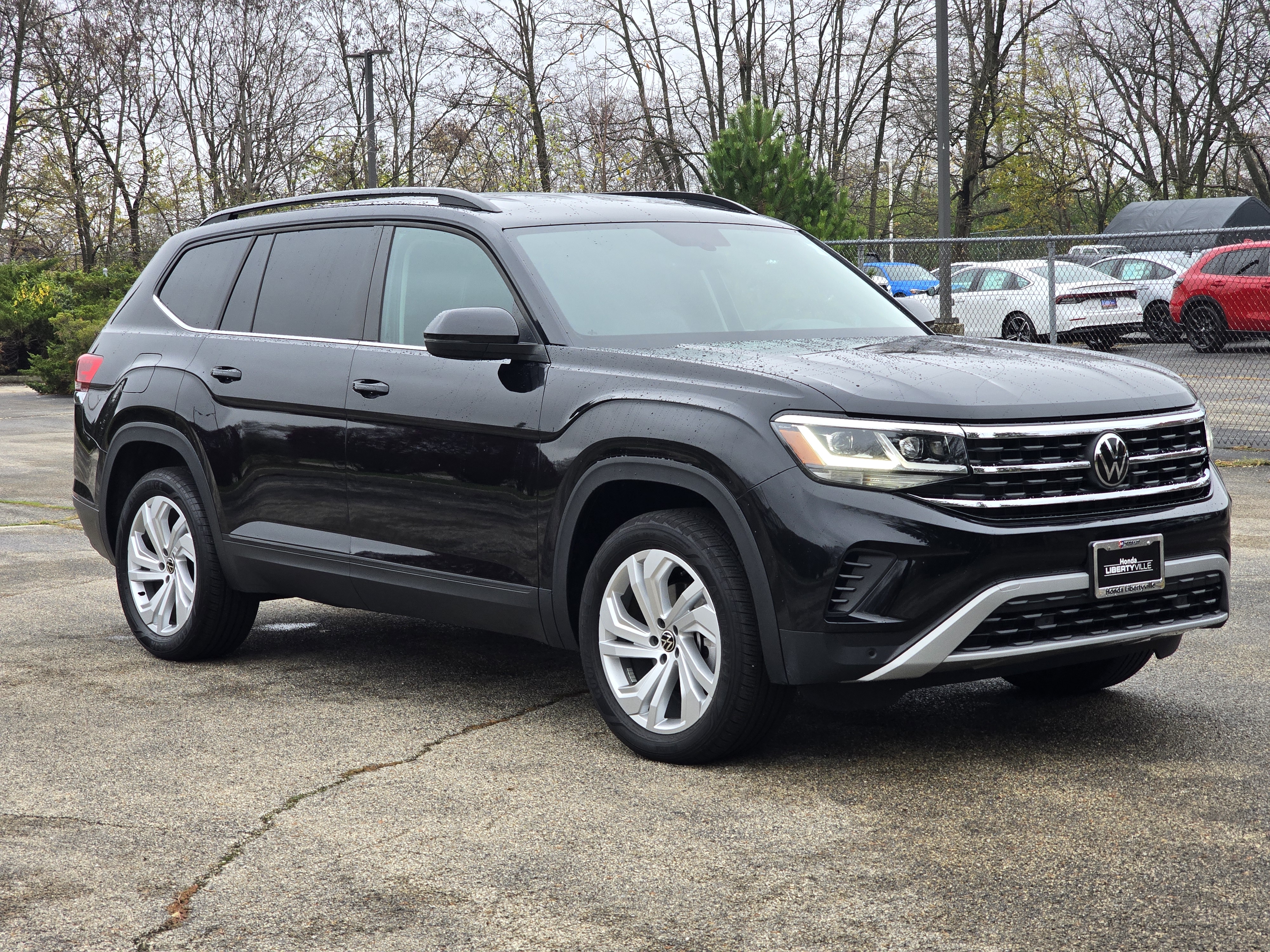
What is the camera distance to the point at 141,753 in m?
4.77

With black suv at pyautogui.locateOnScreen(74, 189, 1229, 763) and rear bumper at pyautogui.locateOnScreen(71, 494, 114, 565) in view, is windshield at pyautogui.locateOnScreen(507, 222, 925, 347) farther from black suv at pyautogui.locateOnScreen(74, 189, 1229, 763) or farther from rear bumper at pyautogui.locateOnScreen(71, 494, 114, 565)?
rear bumper at pyautogui.locateOnScreen(71, 494, 114, 565)

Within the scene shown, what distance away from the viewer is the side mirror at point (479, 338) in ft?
15.6

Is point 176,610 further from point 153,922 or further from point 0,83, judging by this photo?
point 0,83

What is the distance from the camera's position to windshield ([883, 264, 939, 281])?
28750 millimetres

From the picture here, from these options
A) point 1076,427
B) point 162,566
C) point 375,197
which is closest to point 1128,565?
point 1076,427

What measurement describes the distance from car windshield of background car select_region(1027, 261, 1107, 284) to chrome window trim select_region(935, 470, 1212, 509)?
15714mm

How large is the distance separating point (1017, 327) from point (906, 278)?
9.53 metres

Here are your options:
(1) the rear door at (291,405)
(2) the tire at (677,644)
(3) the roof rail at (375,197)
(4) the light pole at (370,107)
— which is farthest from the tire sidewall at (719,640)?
(4) the light pole at (370,107)

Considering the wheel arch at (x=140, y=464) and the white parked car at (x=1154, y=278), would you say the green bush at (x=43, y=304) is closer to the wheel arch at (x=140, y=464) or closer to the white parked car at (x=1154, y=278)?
the white parked car at (x=1154, y=278)

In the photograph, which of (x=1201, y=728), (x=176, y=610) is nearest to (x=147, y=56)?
(x=176, y=610)

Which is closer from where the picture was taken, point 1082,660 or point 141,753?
point 1082,660

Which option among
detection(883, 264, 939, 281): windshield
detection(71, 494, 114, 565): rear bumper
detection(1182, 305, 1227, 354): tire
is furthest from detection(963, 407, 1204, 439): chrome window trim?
detection(883, 264, 939, 281): windshield

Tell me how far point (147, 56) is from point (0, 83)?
3.86 m

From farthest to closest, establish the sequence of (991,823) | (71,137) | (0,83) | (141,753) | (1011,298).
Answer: (71,137), (0,83), (1011,298), (141,753), (991,823)
